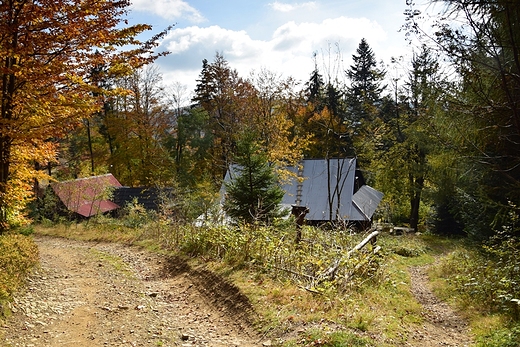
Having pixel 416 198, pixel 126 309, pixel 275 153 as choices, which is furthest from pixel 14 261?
pixel 416 198

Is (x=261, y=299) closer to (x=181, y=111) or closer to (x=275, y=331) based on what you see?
(x=275, y=331)

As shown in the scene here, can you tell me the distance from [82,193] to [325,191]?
13386mm

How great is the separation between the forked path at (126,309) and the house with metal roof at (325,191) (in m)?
8.58

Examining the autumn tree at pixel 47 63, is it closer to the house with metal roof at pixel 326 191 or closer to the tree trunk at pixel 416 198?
the house with metal roof at pixel 326 191

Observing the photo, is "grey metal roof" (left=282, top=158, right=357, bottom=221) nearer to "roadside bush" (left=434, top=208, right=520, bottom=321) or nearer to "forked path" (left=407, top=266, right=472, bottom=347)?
"forked path" (left=407, top=266, right=472, bottom=347)

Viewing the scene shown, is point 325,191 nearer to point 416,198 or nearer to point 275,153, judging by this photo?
point 275,153

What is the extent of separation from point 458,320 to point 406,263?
7.64 m

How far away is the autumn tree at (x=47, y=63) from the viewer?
722 cm

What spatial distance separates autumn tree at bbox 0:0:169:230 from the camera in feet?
23.7

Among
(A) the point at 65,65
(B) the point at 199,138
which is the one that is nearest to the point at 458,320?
(A) the point at 65,65

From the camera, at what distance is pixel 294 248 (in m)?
7.96

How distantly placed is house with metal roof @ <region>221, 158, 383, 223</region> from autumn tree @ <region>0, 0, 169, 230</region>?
376 inches

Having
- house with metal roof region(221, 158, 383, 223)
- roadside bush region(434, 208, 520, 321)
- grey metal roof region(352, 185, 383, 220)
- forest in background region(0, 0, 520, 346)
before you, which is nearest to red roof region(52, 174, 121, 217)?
forest in background region(0, 0, 520, 346)

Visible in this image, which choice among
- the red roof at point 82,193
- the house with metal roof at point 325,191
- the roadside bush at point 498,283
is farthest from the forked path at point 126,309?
the red roof at point 82,193
